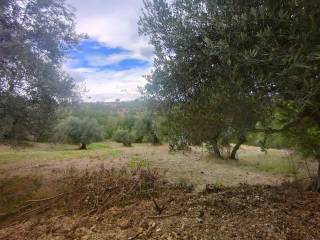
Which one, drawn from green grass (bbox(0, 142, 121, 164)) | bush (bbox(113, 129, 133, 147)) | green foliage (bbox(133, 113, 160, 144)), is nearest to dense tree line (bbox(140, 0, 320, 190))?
green grass (bbox(0, 142, 121, 164))

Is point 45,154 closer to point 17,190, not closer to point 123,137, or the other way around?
point 17,190

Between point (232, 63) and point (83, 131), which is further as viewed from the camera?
point (83, 131)

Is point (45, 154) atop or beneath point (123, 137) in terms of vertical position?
beneath

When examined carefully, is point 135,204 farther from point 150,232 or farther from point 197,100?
point 197,100

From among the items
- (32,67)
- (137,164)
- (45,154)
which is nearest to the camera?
(32,67)

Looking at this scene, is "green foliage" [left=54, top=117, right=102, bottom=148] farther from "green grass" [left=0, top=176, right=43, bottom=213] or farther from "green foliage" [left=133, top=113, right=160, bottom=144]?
"green grass" [left=0, top=176, right=43, bottom=213]

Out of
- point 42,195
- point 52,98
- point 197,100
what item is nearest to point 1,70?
point 52,98

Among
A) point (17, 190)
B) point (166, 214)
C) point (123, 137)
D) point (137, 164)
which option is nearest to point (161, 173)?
point (137, 164)

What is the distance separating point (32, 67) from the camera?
41.5 ft

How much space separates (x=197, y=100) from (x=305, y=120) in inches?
142

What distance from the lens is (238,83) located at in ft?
21.6

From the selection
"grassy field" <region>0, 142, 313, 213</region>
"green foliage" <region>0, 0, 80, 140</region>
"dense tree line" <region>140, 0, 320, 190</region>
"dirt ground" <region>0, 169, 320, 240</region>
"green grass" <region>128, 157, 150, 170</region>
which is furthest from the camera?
"green grass" <region>128, 157, 150, 170</region>

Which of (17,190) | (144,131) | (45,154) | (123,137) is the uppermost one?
(144,131)

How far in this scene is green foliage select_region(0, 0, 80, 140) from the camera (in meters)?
12.2
